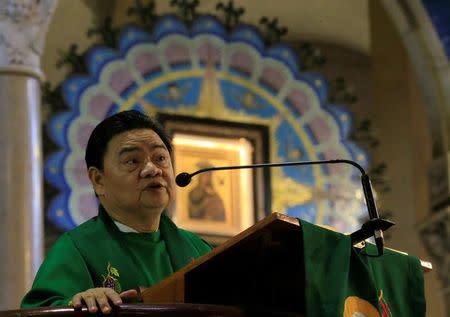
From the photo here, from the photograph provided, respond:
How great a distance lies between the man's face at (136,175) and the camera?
9.93 feet

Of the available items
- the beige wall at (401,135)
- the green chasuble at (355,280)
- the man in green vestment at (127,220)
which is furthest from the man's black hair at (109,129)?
the beige wall at (401,135)

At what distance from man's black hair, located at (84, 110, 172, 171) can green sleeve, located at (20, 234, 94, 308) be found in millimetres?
245

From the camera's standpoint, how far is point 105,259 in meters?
2.97

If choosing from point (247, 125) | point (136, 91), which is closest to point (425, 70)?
point (247, 125)

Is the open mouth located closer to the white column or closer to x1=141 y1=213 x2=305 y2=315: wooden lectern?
x1=141 y1=213 x2=305 y2=315: wooden lectern

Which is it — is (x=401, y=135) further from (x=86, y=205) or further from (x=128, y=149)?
(x=128, y=149)

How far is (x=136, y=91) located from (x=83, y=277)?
540 centimetres

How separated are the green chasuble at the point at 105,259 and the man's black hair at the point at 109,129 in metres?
0.13

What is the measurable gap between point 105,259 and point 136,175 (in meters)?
0.21

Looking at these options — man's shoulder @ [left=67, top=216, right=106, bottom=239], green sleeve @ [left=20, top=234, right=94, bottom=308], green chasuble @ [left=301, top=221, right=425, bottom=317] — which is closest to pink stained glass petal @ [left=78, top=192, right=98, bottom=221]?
man's shoulder @ [left=67, top=216, right=106, bottom=239]

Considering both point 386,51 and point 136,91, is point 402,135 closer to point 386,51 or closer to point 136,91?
point 386,51

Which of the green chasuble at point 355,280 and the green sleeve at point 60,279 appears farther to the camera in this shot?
the green sleeve at point 60,279

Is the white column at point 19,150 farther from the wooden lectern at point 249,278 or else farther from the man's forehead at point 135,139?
the wooden lectern at point 249,278

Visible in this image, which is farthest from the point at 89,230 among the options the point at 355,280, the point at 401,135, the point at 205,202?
the point at 401,135
